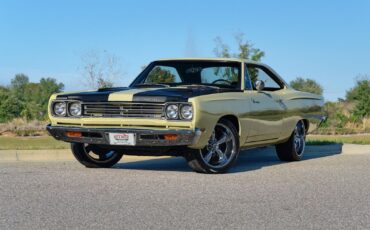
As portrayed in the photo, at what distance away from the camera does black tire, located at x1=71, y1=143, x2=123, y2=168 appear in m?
9.02

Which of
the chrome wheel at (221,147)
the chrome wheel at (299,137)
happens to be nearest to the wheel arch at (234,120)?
the chrome wheel at (221,147)

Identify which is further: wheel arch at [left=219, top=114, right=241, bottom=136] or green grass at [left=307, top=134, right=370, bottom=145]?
green grass at [left=307, top=134, right=370, bottom=145]

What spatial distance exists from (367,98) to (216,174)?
25476mm

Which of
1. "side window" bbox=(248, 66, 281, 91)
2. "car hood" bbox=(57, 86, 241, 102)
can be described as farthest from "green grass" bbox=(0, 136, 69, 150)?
"side window" bbox=(248, 66, 281, 91)

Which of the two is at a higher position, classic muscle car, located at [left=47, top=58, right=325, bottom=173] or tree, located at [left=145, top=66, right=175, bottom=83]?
tree, located at [left=145, top=66, right=175, bottom=83]

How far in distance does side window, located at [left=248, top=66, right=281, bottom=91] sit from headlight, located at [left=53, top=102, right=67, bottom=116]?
2.92 m

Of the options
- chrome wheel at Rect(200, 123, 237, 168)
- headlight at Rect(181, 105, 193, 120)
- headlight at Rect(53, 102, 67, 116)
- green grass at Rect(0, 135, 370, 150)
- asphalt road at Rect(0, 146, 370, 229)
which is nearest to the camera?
asphalt road at Rect(0, 146, 370, 229)

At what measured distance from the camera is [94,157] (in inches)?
372

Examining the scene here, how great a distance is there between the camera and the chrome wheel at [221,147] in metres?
8.30

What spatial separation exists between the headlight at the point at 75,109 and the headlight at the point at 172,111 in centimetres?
128

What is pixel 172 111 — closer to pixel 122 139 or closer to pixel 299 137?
pixel 122 139

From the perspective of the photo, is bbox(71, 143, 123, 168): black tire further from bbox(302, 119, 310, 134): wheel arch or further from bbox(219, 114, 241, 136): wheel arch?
bbox(302, 119, 310, 134): wheel arch

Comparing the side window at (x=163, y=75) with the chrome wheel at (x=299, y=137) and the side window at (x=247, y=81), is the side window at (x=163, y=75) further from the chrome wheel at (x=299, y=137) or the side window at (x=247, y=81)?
the chrome wheel at (x=299, y=137)

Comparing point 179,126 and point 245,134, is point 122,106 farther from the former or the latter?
point 245,134
